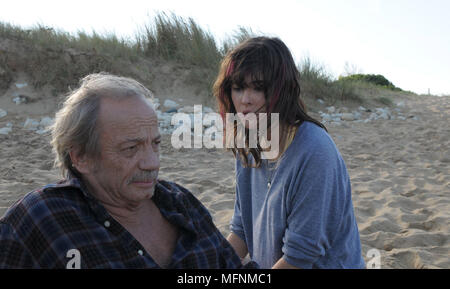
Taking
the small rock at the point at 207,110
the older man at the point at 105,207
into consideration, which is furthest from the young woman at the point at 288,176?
the small rock at the point at 207,110

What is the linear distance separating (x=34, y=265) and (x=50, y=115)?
701cm

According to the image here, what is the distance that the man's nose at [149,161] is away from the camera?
1.62 metres

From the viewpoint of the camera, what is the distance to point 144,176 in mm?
1633

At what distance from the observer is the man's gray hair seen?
5.11 feet

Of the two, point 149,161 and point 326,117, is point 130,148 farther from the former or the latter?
point 326,117

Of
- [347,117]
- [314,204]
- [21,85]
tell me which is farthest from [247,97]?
[21,85]

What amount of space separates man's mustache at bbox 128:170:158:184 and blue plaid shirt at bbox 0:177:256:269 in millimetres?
174

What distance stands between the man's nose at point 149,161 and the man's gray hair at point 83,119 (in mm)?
176

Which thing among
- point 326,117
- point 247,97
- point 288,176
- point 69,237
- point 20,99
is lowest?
point 69,237

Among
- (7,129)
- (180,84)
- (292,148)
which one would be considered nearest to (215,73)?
(180,84)

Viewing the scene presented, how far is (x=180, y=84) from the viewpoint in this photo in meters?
9.05

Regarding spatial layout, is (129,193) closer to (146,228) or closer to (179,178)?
(146,228)

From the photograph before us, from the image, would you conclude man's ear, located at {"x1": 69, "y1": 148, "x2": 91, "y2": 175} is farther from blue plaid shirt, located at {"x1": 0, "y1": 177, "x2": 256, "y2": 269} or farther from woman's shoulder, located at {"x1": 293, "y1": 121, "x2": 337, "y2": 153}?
woman's shoulder, located at {"x1": 293, "y1": 121, "x2": 337, "y2": 153}

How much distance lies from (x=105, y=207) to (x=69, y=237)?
24 centimetres
